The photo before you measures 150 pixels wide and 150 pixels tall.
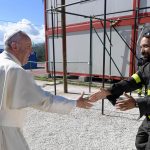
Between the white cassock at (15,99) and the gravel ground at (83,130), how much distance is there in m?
2.10

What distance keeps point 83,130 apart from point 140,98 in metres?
2.72

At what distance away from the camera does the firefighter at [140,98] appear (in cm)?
259

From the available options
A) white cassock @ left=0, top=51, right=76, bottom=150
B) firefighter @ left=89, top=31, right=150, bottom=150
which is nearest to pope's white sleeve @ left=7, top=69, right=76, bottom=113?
white cassock @ left=0, top=51, right=76, bottom=150

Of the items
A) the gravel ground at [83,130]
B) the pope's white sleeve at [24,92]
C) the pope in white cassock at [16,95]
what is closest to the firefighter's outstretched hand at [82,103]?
the pope in white cassock at [16,95]

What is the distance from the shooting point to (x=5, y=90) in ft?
7.36

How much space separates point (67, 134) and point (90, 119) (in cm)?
106

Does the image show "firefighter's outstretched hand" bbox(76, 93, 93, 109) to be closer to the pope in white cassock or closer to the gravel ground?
the pope in white cassock

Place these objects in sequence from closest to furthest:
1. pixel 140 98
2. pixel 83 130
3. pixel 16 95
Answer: pixel 16 95
pixel 140 98
pixel 83 130

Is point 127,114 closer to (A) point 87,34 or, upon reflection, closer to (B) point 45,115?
(B) point 45,115

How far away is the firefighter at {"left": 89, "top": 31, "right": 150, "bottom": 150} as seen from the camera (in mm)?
2586

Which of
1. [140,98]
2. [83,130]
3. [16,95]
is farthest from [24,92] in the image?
[83,130]

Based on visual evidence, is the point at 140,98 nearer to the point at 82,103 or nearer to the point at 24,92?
the point at 82,103

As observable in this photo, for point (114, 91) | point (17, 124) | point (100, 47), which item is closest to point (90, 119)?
point (114, 91)

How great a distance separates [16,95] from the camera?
2225 mm
